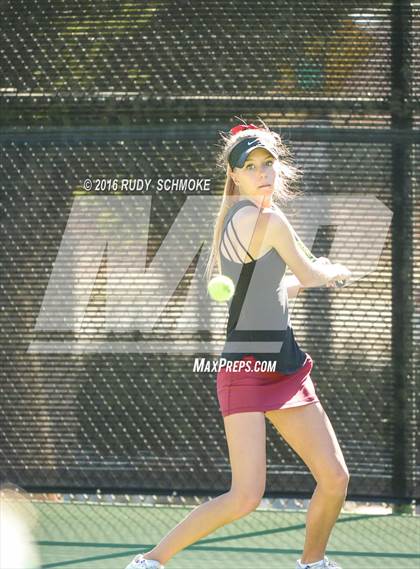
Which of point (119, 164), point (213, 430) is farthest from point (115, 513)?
point (119, 164)

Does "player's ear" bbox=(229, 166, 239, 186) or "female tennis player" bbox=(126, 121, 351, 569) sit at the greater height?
"player's ear" bbox=(229, 166, 239, 186)

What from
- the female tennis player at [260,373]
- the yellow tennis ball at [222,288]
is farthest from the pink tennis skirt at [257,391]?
the yellow tennis ball at [222,288]

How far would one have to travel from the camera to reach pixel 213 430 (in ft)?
17.0

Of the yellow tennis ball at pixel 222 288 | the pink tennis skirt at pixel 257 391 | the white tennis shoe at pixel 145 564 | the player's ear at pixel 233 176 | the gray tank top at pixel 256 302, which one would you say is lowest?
the white tennis shoe at pixel 145 564

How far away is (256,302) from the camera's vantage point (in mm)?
3404

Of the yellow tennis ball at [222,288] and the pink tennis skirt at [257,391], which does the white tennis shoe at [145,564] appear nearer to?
the pink tennis skirt at [257,391]

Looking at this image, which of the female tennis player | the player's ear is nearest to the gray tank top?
the female tennis player

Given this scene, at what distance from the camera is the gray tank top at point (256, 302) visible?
3352 millimetres

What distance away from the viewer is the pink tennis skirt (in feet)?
10.9

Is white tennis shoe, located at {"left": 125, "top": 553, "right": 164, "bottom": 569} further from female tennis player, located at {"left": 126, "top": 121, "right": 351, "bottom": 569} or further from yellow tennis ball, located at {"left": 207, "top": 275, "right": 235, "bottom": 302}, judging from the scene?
yellow tennis ball, located at {"left": 207, "top": 275, "right": 235, "bottom": 302}

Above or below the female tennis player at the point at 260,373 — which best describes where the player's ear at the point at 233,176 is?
above

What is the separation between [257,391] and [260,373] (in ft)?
0.20

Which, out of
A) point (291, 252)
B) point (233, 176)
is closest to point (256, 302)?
point (291, 252)

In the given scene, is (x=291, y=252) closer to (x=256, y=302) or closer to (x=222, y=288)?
(x=256, y=302)
